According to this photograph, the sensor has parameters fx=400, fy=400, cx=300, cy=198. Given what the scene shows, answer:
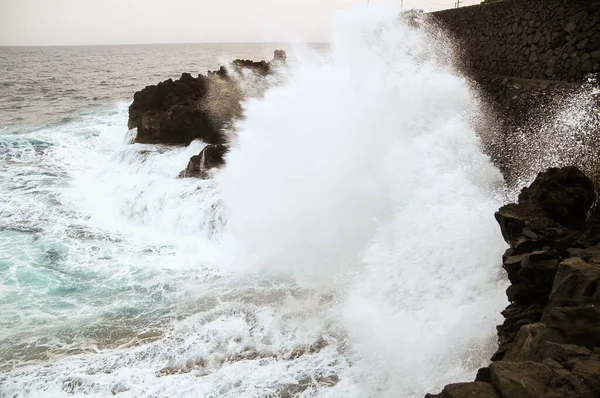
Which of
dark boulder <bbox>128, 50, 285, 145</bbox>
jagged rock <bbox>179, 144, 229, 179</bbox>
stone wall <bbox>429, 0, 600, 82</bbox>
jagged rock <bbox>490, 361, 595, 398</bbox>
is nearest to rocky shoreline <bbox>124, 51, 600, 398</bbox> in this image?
jagged rock <bbox>490, 361, 595, 398</bbox>

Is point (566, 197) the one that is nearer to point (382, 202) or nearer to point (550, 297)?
point (550, 297)

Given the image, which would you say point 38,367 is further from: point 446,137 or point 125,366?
point 446,137

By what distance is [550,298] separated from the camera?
11.5ft

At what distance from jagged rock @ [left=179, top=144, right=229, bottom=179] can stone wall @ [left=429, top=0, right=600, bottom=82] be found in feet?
25.0

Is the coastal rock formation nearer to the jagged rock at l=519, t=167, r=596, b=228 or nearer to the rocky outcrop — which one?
the jagged rock at l=519, t=167, r=596, b=228

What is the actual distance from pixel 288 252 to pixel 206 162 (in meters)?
4.98

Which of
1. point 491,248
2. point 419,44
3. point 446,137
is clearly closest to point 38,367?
point 491,248

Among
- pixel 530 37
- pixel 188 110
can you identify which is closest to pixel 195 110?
pixel 188 110

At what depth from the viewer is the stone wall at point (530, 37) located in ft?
25.0

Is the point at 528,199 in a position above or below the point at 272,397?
above

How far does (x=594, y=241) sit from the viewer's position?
4.23 m

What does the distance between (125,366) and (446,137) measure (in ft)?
25.0

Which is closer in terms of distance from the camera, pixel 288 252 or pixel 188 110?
pixel 288 252

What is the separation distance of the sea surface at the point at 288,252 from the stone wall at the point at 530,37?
95 cm
